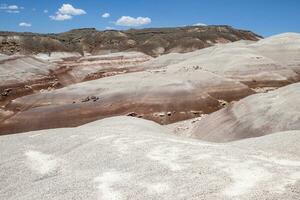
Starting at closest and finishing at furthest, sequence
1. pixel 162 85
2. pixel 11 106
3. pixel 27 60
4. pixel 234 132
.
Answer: pixel 234 132, pixel 162 85, pixel 11 106, pixel 27 60

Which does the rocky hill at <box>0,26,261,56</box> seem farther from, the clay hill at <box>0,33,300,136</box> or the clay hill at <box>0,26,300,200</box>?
the clay hill at <box>0,33,300,136</box>

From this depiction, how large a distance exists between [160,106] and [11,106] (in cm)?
1269

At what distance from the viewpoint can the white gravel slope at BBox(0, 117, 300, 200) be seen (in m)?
10.0

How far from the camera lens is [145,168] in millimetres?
11672

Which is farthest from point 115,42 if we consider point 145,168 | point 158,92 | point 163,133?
point 145,168

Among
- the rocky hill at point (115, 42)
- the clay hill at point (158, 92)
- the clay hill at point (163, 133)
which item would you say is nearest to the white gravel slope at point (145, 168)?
the clay hill at point (163, 133)

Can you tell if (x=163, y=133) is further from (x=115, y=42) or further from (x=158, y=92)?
(x=115, y=42)

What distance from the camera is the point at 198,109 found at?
2845 centimetres

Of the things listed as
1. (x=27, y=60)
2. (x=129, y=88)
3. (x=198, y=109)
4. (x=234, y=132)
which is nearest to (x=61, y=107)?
(x=129, y=88)

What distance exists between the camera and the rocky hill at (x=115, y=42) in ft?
354

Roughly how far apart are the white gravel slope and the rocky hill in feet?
299

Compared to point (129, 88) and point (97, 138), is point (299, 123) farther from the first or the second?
point (129, 88)

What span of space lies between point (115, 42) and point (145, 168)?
11728cm

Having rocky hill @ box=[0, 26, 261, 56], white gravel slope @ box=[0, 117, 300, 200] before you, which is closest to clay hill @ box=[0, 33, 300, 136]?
white gravel slope @ box=[0, 117, 300, 200]
